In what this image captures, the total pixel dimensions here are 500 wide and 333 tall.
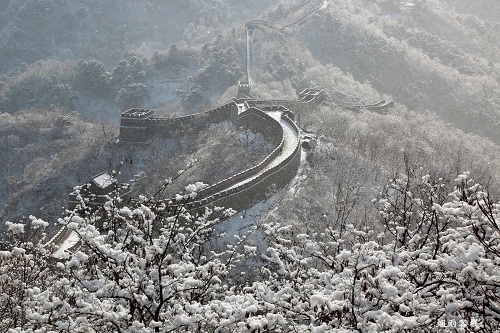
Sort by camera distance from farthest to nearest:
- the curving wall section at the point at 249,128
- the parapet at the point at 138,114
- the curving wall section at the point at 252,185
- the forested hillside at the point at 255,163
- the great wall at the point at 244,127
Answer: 1. the parapet at the point at 138,114
2. the curving wall section at the point at 249,128
3. the curving wall section at the point at 252,185
4. the great wall at the point at 244,127
5. the forested hillside at the point at 255,163

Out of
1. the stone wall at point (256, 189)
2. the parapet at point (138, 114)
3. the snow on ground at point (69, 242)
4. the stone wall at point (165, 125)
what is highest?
the snow on ground at point (69, 242)

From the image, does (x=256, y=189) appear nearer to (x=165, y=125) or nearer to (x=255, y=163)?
(x=255, y=163)

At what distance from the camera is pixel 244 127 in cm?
4275

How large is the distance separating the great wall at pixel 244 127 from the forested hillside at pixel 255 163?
2.76 feet

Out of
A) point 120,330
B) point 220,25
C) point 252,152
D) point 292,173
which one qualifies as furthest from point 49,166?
point 220,25

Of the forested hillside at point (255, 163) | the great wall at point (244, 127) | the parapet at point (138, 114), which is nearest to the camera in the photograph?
the forested hillside at point (255, 163)

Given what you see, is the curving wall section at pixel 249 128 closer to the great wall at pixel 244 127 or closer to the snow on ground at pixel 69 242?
the great wall at pixel 244 127

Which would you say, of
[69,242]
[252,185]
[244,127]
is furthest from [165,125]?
[69,242]

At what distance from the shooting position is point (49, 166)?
47.7 meters

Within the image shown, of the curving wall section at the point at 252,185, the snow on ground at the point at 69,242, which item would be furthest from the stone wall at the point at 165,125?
the snow on ground at the point at 69,242

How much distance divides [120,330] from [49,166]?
42.9 m

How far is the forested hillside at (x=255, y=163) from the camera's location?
828 centimetres

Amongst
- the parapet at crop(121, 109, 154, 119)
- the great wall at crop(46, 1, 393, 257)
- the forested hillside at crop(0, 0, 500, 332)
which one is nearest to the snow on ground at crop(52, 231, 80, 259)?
the great wall at crop(46, 1, 393, 257)

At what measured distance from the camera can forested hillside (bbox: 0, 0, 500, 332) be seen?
27.2ft
